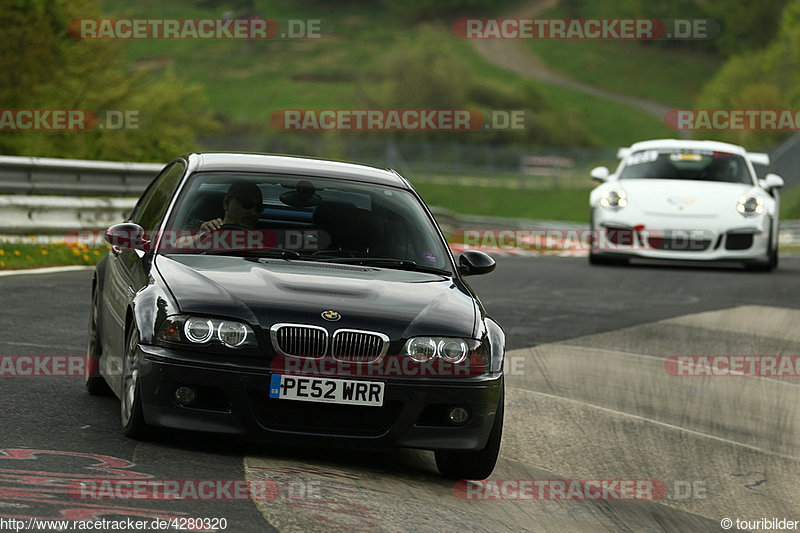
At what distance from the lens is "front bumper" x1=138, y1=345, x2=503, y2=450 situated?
5.81 m

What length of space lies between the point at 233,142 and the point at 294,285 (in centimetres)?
6547

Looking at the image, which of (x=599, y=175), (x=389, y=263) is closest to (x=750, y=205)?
(x=599, y=175)

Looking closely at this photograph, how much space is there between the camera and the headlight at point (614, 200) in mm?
17844

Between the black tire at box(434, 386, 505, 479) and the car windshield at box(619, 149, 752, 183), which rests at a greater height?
the car windshield at box(619, 149, 752, 183)

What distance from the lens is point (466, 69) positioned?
8669 cm

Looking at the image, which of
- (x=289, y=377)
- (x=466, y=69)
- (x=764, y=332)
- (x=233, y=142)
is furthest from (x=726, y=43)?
(x=289, y=377)

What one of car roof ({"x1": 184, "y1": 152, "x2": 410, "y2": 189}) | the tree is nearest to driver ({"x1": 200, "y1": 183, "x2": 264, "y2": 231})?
car roof ({"x1": 184, "y1": 152, "x2": 410, "y2": 189})
